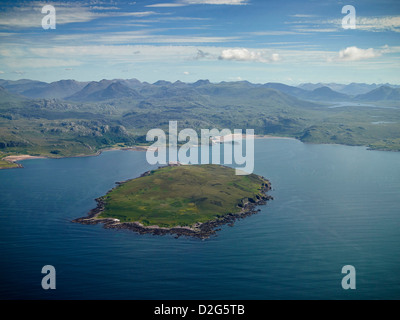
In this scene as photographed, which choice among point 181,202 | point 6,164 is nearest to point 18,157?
point 6,164

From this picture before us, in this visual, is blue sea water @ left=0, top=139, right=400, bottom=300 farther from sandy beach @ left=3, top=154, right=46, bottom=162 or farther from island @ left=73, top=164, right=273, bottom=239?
sandy beach @ left=3, top=154, right=46, bottom=162

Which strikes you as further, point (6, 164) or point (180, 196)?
point (6, 164)

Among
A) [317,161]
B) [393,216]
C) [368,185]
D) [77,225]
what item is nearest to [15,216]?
[77,225]

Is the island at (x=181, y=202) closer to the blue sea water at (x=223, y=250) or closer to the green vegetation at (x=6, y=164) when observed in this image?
the blue sea water at (x=223, y=250)

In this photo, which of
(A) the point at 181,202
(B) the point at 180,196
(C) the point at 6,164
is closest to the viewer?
(A) the point at 181,202

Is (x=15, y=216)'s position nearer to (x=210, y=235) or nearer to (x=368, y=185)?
(x=210, y=235)

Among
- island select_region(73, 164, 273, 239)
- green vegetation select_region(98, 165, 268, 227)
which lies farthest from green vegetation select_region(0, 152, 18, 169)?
green vegetation select_region(98, 165, 268, 227)

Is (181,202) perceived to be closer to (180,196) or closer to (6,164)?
(180,196)
